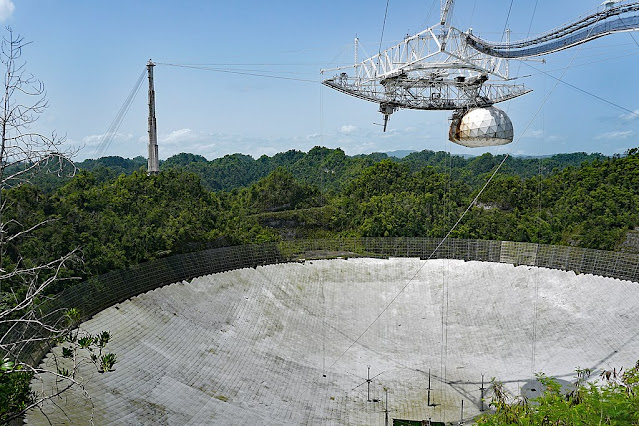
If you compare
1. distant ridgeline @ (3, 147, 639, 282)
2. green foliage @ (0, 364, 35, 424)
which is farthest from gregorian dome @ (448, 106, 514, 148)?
green foliage @ (0, 364, 35, 424)

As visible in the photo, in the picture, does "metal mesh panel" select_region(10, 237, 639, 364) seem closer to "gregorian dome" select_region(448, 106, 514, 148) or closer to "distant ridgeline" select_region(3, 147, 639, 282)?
"distant ridgeline" select_region(3, 147, 639, 282)

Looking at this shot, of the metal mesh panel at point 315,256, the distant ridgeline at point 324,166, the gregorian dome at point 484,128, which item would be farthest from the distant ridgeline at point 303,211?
the distant ridgeline at point 324,166

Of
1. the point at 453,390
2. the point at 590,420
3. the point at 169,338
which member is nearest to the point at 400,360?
the point at 453,390

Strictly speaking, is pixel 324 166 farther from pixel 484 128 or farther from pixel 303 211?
pixel 484 128

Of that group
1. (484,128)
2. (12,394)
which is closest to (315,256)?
(484,128)

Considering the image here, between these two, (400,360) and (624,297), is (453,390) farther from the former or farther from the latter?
(624,297)

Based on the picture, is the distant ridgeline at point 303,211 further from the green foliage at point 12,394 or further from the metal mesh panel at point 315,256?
the green foliage at point 12,394

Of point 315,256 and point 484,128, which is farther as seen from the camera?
point 315,256
